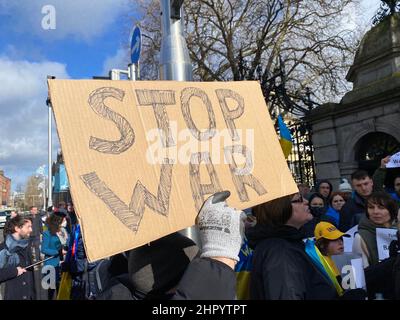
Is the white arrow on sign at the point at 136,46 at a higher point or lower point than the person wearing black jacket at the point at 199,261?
higher

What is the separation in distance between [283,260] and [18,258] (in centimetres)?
385

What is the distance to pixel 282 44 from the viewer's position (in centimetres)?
1784

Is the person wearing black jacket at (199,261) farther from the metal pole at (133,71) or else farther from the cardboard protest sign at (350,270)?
the metal pole at (133,71)

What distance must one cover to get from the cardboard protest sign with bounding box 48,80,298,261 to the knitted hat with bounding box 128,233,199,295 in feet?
0.37

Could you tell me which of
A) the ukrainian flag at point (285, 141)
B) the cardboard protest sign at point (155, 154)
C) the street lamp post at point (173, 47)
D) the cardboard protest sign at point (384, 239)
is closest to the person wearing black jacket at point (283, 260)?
the cardboard protest sign at point (155, 154)

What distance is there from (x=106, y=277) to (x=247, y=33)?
1592cm

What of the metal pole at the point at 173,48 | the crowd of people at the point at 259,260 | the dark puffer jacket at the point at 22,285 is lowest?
the dark puffer jacket at the point at 22,285

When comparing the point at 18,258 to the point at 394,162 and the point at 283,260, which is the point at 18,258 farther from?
the point at 394,162

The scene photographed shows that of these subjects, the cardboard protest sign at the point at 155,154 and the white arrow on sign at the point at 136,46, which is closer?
the cardboard protest sign at the point at 155,154

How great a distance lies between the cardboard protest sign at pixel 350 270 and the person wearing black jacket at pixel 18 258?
11.7ft

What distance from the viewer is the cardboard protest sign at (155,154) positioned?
5.55 feet

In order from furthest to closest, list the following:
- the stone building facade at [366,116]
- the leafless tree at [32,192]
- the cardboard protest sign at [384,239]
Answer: the leafless tree at [32,192]
the stone building facade at [366,116]
the cardboard protest sign at [384,239]

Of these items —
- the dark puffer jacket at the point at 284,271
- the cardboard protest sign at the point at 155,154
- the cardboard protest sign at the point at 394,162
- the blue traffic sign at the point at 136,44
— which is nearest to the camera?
the cardboard protest sign at the point at 155,154
